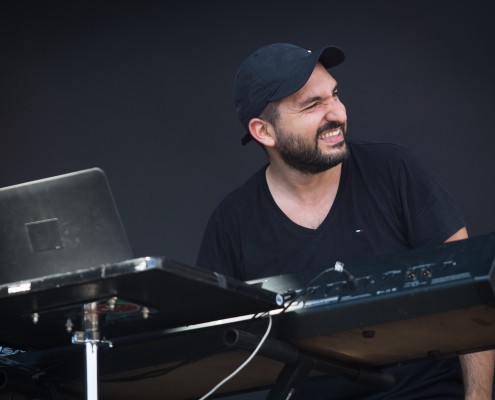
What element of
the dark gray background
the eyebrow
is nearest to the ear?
the eyebrow

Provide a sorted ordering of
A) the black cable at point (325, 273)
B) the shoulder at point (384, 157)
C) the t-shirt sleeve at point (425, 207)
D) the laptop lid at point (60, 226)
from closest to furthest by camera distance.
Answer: the laptop lid at point (60, 226)
the black cable at point (325, 273)
the t-shirt sleeve at point (425, 207)
the shoulder at point (384, 157)

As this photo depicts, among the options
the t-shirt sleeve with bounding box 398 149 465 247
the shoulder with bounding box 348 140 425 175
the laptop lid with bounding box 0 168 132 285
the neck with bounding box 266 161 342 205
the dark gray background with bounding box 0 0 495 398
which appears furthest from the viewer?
the dark gray background with bounding box 0 0 495 398

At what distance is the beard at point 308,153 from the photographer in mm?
2633

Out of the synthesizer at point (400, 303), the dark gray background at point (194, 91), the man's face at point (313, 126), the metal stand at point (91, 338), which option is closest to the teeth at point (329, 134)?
the man's face at point (313, 126)

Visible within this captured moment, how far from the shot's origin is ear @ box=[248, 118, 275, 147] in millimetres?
2840

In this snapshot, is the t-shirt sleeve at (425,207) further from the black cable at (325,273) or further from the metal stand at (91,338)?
the metal stand at (91,338)

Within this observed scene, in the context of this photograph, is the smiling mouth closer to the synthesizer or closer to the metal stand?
the synthesizer

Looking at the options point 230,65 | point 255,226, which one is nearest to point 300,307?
point 255,226

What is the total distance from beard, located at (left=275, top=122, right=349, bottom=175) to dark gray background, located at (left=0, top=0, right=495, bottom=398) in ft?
1.81

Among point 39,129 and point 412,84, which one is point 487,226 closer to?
point 412,84

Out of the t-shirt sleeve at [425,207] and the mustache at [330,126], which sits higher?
the mustache at [330,126]

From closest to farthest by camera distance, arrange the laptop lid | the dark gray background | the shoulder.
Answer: the laptop lid < the shoulder < the dark gray background

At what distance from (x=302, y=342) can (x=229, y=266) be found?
78 cm

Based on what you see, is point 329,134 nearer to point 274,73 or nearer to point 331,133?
point 331,133
